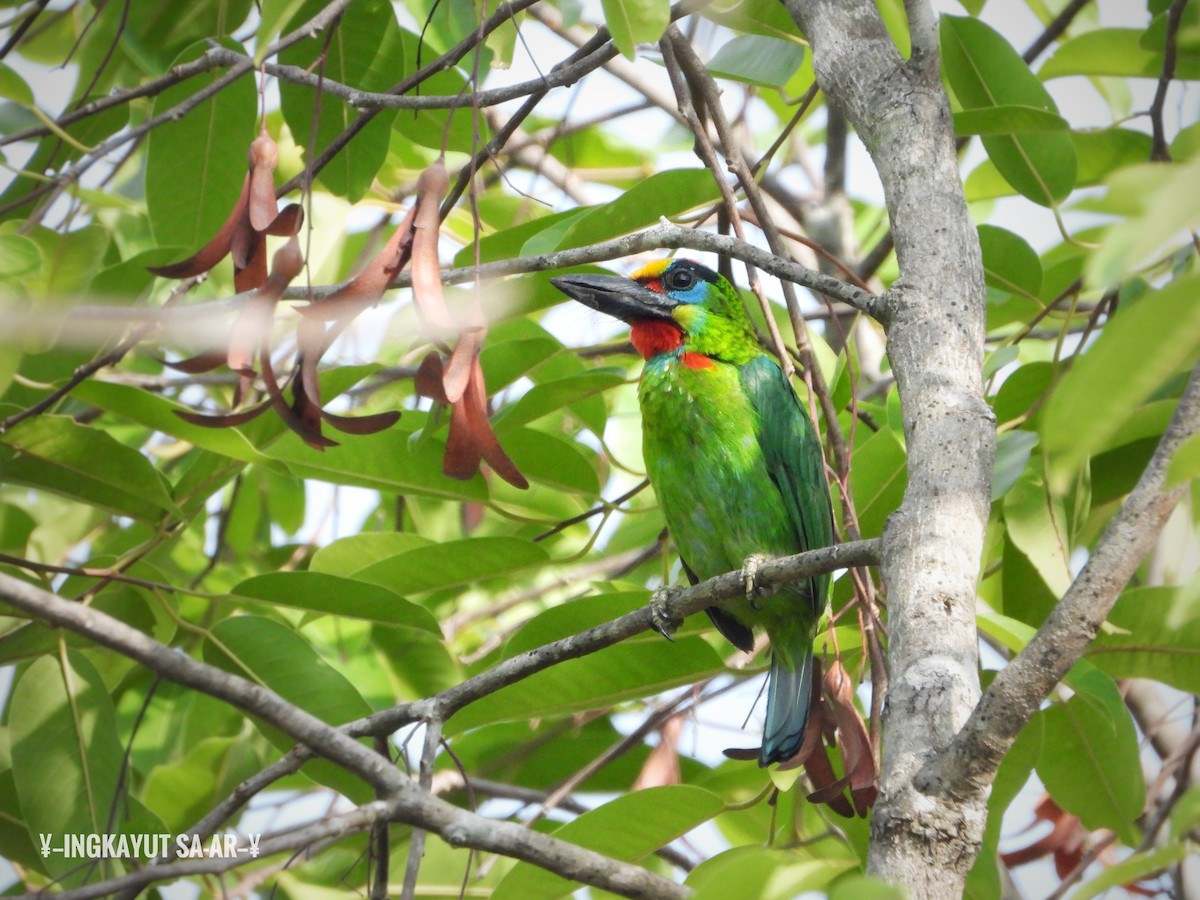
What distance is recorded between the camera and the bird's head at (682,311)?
9.95 feet

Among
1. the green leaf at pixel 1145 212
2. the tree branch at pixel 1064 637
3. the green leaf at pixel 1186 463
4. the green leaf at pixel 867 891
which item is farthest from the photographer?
the tree branch at pixel 1064 637

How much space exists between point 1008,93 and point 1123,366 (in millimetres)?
1875

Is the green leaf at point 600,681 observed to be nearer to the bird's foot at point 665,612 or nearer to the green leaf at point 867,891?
the bird's foot at point 665,612

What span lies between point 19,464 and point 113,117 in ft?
3.72

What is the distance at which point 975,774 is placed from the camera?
122 cm

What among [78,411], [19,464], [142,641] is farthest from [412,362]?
[142,641]

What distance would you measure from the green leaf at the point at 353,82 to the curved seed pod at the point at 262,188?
3.07ft

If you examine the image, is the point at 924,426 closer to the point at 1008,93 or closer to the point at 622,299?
the point at 1008,93

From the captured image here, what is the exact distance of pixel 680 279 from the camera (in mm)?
3146

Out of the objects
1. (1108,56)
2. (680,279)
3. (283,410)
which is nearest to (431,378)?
(283,410)

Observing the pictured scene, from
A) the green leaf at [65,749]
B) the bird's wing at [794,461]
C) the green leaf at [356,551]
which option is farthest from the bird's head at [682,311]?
the green leaf at [65,749]

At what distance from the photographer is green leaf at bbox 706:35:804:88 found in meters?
2.43

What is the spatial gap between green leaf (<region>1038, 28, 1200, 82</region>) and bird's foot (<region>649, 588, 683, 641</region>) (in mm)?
1621

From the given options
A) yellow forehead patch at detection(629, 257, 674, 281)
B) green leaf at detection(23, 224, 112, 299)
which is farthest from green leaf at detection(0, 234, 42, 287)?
yellow forehead patch at detection(629, 257, 674, 281)
